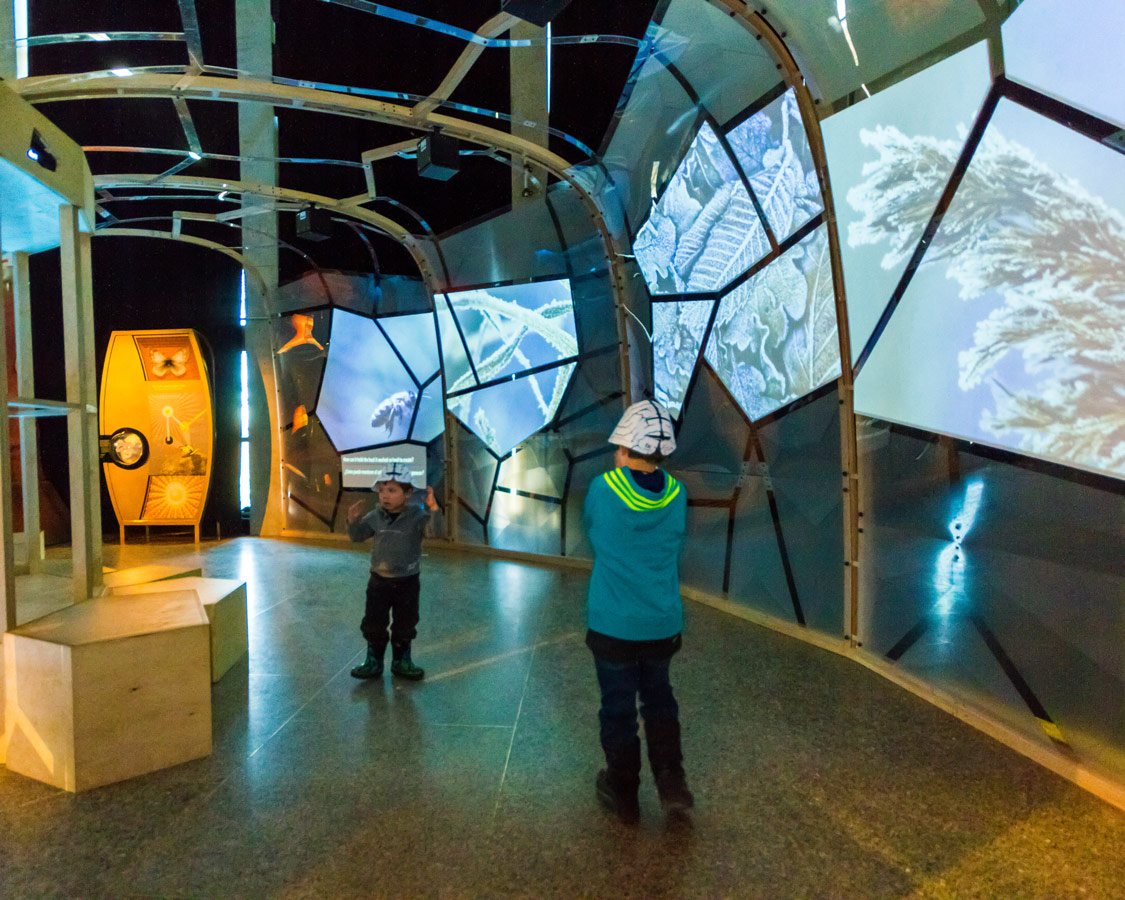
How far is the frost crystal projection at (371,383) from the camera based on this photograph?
32.3 feet

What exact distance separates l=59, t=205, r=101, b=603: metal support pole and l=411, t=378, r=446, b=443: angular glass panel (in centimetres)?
580

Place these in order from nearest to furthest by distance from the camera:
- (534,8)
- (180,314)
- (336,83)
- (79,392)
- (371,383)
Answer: (79,392) → (534,8) → (336,83) → (371,383) → (180,314)

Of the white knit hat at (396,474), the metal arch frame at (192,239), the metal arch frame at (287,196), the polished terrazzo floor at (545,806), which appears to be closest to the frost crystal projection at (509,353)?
the metal arch frame at (287,196)

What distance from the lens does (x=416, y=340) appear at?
9.86m

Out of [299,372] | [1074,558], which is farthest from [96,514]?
[299,372]

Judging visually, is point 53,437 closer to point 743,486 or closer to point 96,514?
point 96,514

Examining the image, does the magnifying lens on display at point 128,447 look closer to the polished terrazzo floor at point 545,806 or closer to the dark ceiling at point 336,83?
the dark ceiling at point 336,83

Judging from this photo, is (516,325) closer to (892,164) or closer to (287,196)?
(287,196)

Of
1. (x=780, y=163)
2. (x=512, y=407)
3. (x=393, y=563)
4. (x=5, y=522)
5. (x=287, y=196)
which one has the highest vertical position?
(x=287, y=196)

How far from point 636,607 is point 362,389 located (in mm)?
8307

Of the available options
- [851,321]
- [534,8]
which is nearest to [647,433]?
[851,321]

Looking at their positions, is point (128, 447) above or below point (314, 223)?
below

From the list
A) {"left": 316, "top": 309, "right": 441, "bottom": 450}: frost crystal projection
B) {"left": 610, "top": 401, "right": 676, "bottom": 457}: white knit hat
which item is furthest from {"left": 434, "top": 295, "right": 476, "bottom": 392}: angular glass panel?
{"left": 610, "top": 401, "right": 676, "bottom": 457}: white knit hat

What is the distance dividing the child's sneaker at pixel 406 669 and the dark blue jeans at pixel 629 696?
6.17 ft
